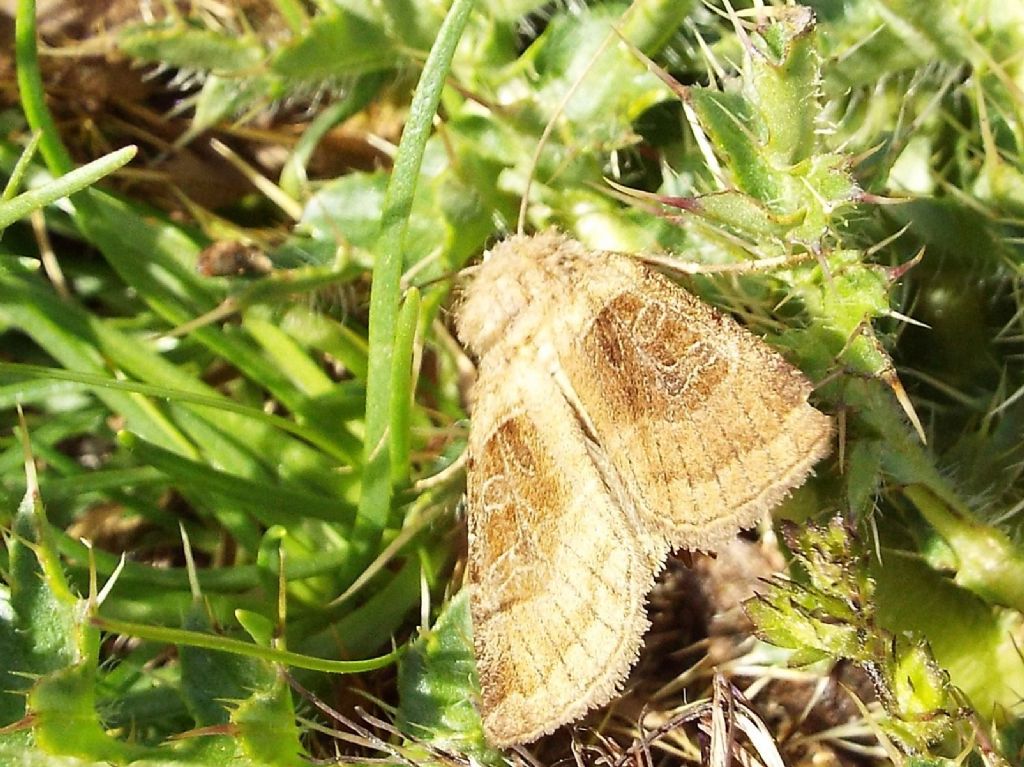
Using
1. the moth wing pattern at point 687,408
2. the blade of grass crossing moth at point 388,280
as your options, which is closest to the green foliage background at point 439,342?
the blade of grass crossing moth at point 388,280

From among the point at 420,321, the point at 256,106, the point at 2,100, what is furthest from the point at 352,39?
the point at 2,100

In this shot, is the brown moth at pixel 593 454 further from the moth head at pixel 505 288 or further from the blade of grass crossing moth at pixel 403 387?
the blade of grass crossing moth at pixel 403 387

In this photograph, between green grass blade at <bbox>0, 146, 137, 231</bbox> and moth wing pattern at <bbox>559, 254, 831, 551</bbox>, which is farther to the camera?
green grass blade at <bbox>0, 146, 137, 231</bbox>

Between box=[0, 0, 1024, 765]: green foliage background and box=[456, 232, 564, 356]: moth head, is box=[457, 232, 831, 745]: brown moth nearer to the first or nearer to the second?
box=[456, 232, 564, 356]: moth head

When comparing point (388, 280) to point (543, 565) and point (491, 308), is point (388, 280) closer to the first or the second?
point (491, 308)

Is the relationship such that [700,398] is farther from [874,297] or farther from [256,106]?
[256,106]

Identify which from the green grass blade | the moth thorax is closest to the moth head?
the moth thorax

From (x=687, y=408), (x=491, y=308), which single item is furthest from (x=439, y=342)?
(x=687, y=408)
